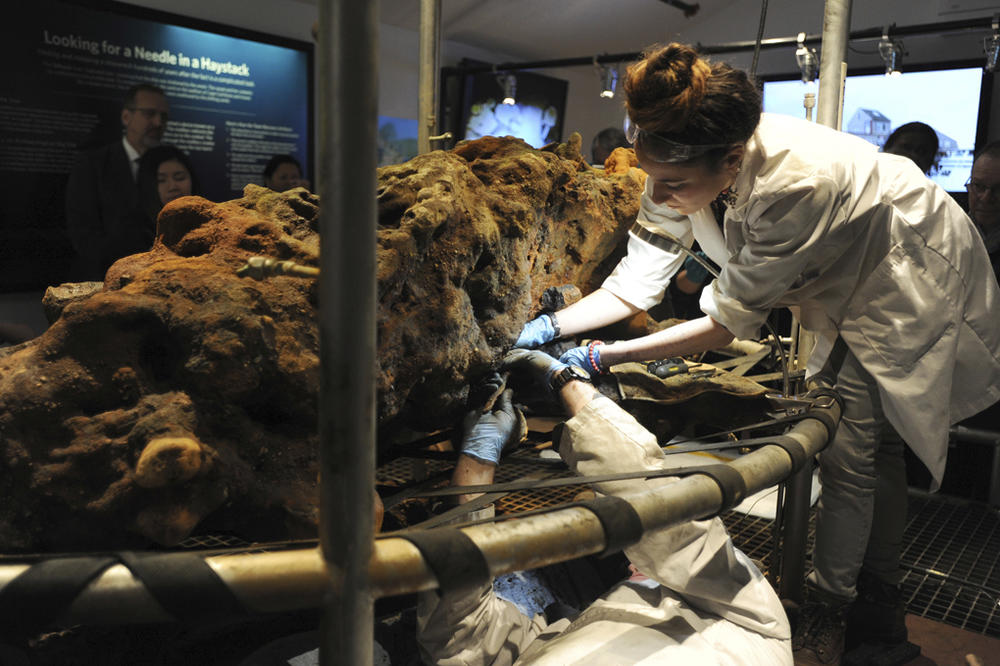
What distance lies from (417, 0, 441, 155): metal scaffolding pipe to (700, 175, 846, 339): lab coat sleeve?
3.61 ft

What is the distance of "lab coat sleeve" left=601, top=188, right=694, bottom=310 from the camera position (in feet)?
6.82

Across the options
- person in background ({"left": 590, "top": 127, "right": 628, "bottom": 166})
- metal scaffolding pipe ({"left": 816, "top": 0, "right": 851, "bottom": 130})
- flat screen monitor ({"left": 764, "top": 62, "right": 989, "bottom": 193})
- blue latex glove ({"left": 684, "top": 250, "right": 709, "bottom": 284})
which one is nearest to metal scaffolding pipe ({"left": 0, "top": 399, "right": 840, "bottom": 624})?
metal scaffolding pipe ({"left": 816, "top": 0, "right": 851, "bottom": 130})

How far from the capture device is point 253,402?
3.74 feet

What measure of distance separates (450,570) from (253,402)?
1.72 ft

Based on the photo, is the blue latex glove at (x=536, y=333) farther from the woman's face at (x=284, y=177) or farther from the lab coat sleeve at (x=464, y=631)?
the woman's face at (x=284, y=177)

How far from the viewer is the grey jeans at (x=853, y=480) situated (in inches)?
74.2

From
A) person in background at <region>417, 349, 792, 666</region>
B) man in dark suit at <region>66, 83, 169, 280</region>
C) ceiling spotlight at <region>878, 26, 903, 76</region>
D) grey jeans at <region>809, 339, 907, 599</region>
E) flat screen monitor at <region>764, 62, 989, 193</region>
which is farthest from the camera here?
flat screen monitor at <region>764, 62, 989, 193</region>

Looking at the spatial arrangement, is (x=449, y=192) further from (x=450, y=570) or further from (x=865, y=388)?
(x=865, y=388)

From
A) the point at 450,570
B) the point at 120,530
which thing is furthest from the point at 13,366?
the point at 450,570

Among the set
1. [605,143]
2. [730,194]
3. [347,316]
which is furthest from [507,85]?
[347,316]

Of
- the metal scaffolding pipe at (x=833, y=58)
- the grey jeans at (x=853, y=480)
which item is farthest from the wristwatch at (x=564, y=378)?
the metal scaffolding pipe at (x=833, y=58)

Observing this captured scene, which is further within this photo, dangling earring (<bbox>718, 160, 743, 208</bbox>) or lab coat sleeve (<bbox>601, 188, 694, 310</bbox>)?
lab coat sleeve (<bbox>601, 188, 694, 310</bbox>)

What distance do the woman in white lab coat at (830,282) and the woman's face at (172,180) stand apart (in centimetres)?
191

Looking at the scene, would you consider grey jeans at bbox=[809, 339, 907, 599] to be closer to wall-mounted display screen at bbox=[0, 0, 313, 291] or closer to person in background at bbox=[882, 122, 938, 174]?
person in background at bbox=[882, 122, 938, 174]
